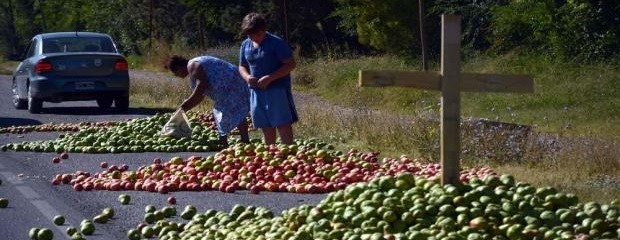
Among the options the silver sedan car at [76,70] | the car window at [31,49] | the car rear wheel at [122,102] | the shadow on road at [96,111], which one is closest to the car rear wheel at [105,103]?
the shadow on road at [96,111]

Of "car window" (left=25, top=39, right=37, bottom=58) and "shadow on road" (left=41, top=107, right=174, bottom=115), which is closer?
"shadow on road" (left=41, top=107, right=174, bottom=115)

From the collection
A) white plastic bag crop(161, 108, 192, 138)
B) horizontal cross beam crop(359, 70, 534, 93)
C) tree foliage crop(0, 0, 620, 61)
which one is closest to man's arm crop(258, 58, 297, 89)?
white plastic bag crop(161, 108, 192, 138)

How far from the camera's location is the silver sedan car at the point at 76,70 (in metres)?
23.9

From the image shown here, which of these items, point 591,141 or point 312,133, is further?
point 312,133

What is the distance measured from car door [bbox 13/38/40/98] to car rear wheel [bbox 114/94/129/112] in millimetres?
1701

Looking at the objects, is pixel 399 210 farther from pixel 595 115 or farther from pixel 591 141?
pixel 595 115

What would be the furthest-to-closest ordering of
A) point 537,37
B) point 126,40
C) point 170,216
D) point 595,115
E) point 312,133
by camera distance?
point 126,40 < point 537,37 < point 595,115 < point 312,133 < point 170,216

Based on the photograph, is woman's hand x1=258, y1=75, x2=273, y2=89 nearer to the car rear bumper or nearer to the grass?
the grass

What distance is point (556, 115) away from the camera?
21.9m

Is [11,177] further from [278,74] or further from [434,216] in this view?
[434,216]

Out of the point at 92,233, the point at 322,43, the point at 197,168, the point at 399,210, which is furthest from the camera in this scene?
the point at 322,43

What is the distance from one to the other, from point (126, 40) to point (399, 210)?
180 feet

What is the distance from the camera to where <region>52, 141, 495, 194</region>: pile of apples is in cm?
1181

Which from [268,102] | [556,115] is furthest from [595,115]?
[268,102]
